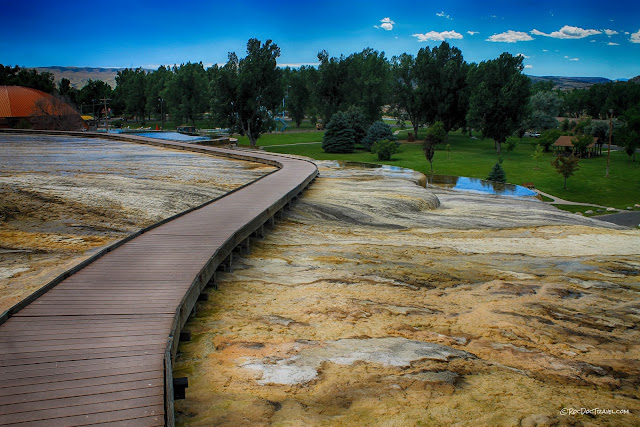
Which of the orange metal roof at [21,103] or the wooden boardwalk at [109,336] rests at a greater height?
the orange metal roof at [21,103]

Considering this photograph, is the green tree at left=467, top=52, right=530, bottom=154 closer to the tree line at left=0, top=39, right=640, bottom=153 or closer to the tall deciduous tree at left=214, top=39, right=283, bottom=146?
the tree line at left=0, top=39, right=640, bottom=153

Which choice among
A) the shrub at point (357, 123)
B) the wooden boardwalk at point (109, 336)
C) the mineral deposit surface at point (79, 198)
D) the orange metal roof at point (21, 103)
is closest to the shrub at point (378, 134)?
the shrub at point (357, 123)

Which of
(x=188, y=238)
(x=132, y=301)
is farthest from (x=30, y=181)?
(x=132, y=301)

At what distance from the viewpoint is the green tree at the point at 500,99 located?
70938 mm

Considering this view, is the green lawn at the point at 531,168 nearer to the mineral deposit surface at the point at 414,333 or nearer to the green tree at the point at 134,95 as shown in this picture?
the mineral deposit surface at the point at 414,333

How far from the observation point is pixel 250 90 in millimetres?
63125

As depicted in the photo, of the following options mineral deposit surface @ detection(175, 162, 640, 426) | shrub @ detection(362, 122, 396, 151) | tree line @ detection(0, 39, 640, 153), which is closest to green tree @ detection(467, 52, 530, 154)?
tree line @ detection(0, 39, 640, 153)

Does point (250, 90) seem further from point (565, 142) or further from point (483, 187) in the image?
point (565, 142)

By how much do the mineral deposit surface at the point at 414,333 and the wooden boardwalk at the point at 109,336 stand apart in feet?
2.60

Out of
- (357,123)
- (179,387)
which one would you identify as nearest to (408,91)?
(357,123)

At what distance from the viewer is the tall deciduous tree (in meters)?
62.5

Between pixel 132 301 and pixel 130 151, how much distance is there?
Answer: 25.5m

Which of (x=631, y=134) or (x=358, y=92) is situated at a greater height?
(x=358, y=92)

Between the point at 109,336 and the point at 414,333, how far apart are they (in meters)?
4.68
